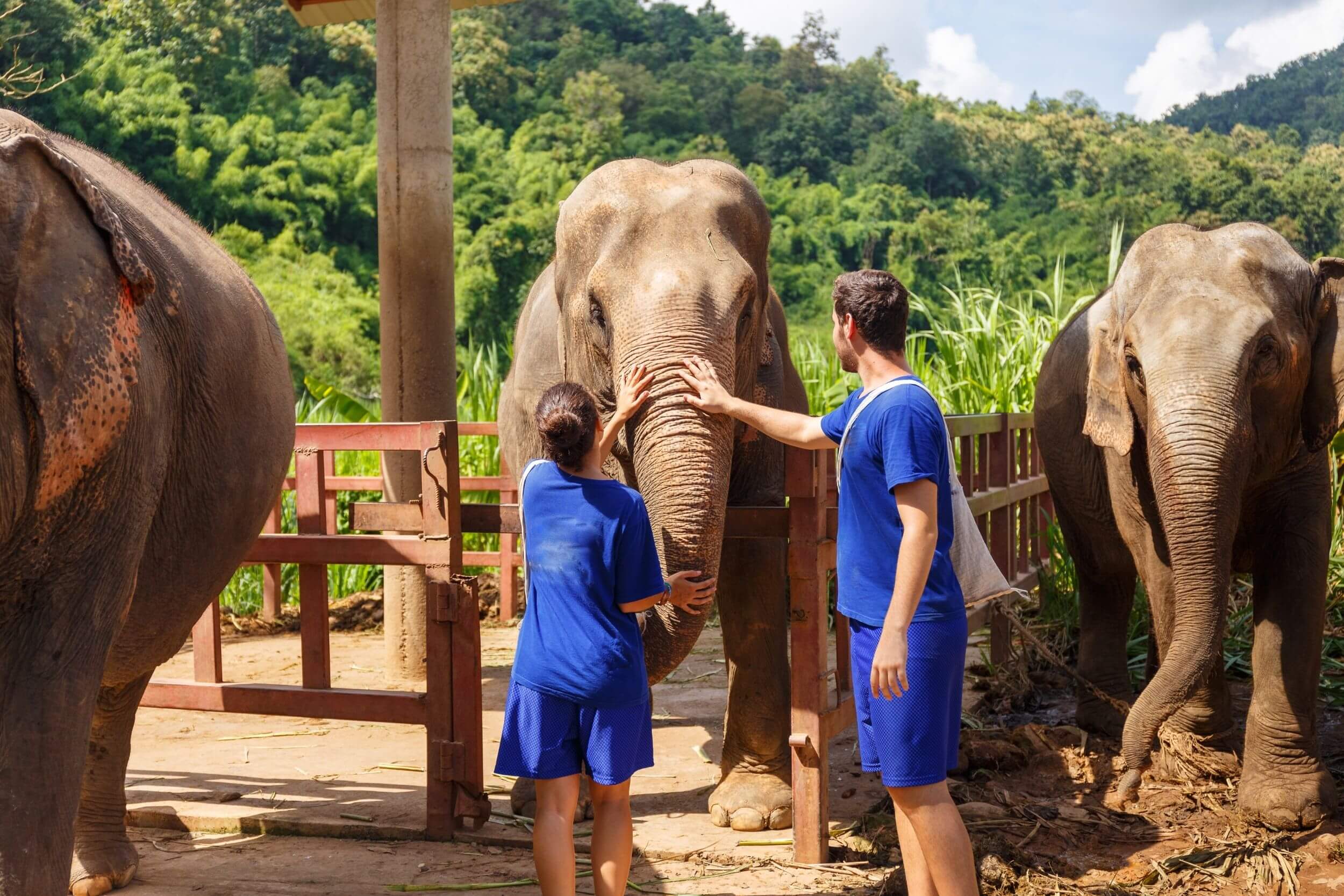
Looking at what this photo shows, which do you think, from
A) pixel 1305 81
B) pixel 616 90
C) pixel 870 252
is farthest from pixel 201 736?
pixel 1305 81

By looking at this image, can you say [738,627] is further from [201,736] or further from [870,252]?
[870,252]

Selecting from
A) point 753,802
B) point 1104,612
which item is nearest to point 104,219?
point 753,802

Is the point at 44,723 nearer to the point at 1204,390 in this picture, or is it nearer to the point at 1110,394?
the point at 1204,390

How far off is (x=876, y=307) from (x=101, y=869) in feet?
8.02

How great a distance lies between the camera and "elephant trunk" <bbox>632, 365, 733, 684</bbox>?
3.30m

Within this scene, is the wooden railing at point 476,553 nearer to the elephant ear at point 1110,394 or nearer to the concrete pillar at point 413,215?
the concrete pillar at point 413,215

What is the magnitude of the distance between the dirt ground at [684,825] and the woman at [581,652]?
0.56 metres

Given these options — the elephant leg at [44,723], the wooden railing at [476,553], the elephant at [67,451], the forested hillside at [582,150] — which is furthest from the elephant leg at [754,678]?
the forested hillside at [582,150]

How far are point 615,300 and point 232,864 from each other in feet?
6.15

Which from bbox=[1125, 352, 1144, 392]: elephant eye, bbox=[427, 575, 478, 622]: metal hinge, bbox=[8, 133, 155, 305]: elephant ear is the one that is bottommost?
bbox=[427, 575, 478, 622]: metal hinge

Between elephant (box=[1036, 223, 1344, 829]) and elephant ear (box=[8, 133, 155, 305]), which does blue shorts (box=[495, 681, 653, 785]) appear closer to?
elephant ear (box=[8, 133, 155, 305])

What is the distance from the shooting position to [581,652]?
9.97 feet

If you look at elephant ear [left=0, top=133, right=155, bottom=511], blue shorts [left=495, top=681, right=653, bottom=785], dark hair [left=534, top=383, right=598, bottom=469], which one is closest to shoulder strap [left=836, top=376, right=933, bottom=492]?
dark hair [left=534, top=383, right=598, bottom=469]

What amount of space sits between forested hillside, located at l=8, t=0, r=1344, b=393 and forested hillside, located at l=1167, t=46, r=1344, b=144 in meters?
7.03
